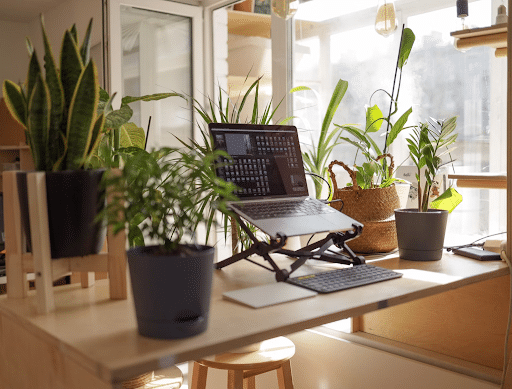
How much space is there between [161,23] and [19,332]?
2800mm

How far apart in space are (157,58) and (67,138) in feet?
8.41

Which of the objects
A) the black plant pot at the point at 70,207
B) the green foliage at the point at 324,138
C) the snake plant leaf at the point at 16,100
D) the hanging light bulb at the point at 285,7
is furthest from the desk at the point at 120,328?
the hanging light bulb at the point at 285,7

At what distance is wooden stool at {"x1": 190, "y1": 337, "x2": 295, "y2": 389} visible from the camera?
1704mm

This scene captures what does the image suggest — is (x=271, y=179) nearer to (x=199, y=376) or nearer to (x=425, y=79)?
(x=199, y=376)

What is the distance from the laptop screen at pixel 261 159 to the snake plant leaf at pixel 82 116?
18.7 inches

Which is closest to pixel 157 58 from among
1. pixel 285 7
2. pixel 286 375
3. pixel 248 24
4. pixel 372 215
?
pixel 248 24

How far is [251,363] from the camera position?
1701mm

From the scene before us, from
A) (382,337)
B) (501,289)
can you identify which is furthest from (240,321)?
(382,337)

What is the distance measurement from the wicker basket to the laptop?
0.56 feet

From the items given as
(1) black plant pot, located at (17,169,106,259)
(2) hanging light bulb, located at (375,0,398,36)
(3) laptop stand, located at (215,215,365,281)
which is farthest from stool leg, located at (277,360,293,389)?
(2) hanging light bulb, located at (375,0,398,36)

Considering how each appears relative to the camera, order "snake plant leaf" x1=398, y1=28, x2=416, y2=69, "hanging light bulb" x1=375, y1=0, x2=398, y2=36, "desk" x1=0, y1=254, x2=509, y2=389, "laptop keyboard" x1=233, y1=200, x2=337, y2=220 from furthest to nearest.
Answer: "hanging light bulb" x1=375, y1=0, x2=398, y2=36 → "snake plant leaf" x1=398, y1=28, x2=416, y2=69 → "laptop keyboard" x1=233, y1=200, x2=337, y2=220 → "desk" x1=0, y1=254, x2=509, y2=389

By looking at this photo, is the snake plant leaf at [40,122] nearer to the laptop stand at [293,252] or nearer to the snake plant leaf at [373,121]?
the laptop stand at [293,252]

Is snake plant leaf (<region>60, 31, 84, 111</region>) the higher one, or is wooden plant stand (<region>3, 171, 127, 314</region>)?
snake plant leaf (<region>60, 31, 84, 111</region>)

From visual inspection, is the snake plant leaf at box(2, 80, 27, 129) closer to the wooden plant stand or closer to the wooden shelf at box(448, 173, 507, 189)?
the wooden plant stand
